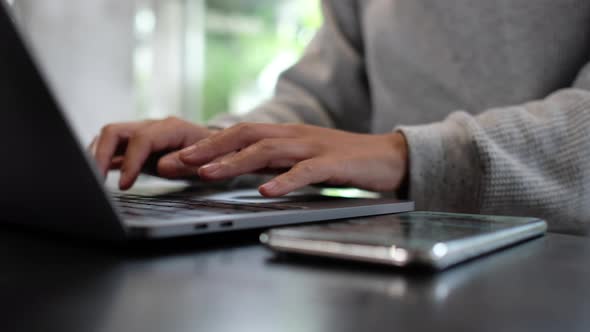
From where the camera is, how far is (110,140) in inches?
29.7

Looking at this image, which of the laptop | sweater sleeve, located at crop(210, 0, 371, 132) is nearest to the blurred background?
sweater sleeve, located at crop(210, 0, 371, 132)

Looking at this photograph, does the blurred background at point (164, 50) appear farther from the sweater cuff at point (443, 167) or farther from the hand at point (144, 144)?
the sweater cuff at point (443, 167)

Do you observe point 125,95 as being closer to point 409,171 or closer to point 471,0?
point 471,0

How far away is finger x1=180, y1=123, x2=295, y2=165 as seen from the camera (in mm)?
586

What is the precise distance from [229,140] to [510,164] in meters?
0.30

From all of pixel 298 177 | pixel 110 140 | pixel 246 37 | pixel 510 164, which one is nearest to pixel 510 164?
pixel 510 164

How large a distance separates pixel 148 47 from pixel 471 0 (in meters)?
2.36

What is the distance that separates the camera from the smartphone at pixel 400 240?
0.88 ft

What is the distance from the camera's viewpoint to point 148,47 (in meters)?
2.95

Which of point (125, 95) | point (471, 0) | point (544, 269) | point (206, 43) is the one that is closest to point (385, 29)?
point (471, 0)

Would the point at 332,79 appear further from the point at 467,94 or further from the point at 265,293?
the point at 265,293

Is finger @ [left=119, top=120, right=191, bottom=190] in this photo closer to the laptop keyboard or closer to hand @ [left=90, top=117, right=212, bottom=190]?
hand @ [left=90, top=117, right=212, bottom=190]

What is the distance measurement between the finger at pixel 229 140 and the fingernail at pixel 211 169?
0.20 ft

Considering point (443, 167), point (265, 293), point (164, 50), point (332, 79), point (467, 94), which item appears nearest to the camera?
point (265, 293)
